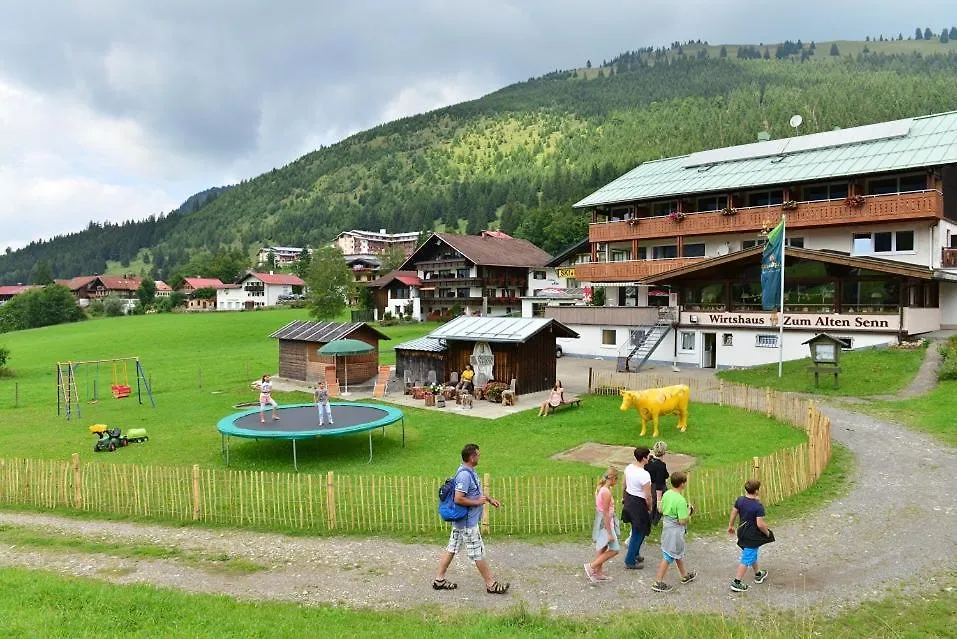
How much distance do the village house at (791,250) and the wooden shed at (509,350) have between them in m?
8.01

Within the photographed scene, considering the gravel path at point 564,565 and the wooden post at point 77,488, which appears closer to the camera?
the gravel path at point 564,565

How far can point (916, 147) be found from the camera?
38281 mm

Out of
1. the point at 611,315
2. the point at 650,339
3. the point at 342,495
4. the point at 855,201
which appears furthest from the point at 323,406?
the point at 855,201

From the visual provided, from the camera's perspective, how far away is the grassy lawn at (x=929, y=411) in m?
19.3

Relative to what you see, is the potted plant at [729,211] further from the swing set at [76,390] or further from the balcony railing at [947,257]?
the swing set at [76,390]

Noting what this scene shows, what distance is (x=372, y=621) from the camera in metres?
8.57

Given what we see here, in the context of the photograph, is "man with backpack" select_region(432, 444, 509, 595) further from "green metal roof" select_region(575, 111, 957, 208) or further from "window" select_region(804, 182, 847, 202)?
"window" select_region(804, 182, 847, 202)

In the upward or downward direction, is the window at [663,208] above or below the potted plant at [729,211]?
above

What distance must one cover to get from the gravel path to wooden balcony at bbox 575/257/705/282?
30242 mm

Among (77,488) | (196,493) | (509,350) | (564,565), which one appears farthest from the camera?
(509,350)

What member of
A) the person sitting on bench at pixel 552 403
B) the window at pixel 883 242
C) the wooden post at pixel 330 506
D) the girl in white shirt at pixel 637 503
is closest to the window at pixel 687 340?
the window at pixel 883 242

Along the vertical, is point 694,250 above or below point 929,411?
above

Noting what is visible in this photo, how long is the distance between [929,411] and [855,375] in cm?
619

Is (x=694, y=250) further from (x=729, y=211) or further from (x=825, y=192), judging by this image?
(x=825, y=192)
